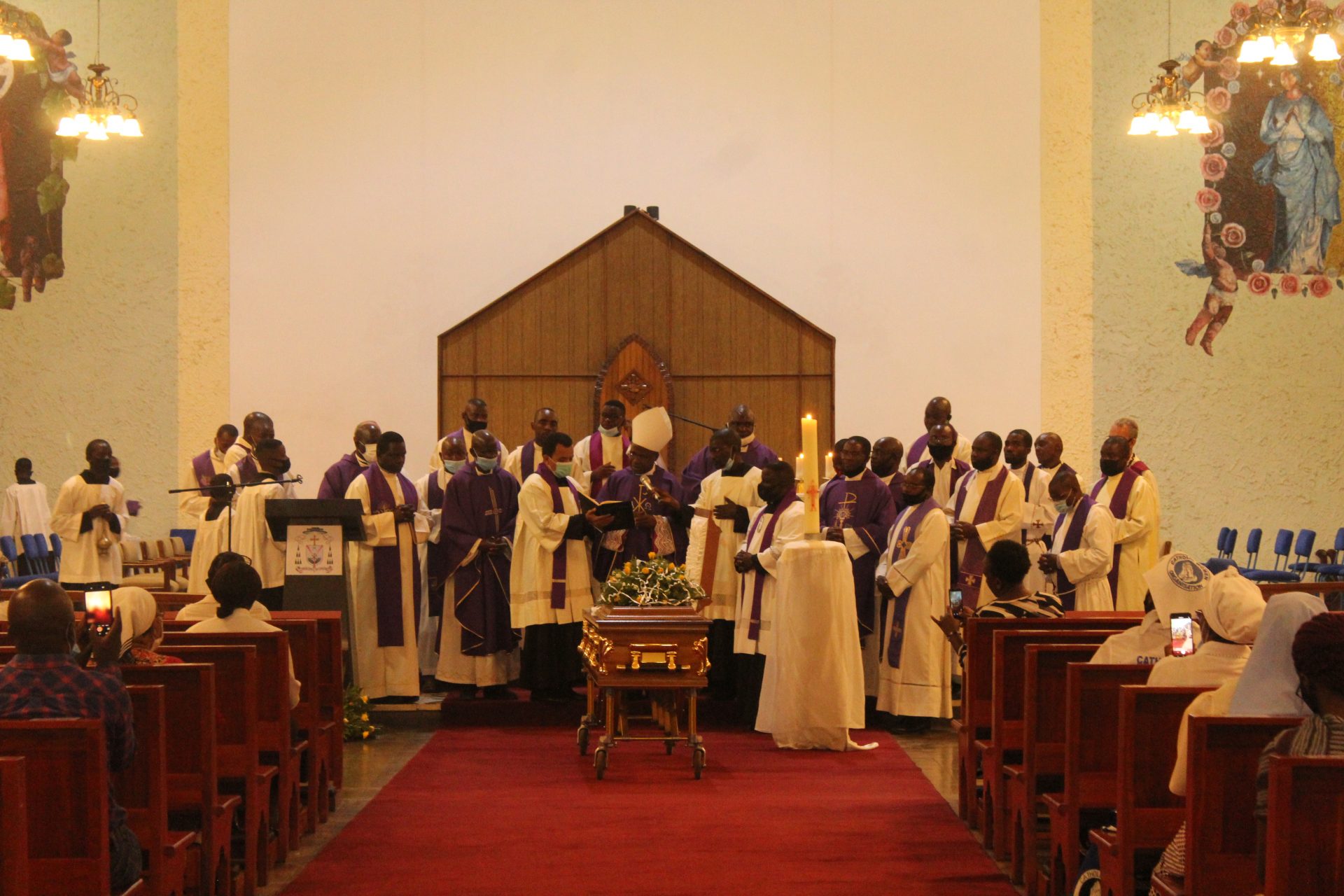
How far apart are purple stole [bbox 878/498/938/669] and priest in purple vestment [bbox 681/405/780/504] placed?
1417 millimetres

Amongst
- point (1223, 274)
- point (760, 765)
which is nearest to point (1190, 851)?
point (760, 765)

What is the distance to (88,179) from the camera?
14633mm

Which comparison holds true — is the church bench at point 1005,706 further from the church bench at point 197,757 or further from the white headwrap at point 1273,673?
the church bench at point 197,757

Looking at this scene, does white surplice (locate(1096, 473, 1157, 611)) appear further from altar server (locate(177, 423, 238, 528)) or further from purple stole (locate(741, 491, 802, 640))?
altar server (locate(177, 423, 238, 528))

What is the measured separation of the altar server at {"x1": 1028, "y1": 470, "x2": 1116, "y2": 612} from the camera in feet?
29.0

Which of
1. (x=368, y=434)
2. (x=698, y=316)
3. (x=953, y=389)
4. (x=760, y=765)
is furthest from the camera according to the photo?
(x=953, y=389)

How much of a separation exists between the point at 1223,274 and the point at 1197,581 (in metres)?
11.1

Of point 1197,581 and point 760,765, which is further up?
point 1197,581

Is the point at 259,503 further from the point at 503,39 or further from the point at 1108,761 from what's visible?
the point at 503,39

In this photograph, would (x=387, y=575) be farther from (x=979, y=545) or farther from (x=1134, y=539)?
(x=1134, y=539)

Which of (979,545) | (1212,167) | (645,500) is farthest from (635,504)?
(1212,167)

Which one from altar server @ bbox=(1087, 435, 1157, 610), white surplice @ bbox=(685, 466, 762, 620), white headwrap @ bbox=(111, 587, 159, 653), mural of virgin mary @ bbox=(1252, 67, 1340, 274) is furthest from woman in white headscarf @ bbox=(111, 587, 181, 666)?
mural of virgin mary @ bbox=(1252, 67, 1340, 274)

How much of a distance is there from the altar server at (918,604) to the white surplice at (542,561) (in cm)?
195

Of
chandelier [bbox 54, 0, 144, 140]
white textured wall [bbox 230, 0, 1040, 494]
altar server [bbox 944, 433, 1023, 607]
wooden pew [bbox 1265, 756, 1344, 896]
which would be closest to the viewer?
wooden pew [bbox 1265, 756, 1344, 896]
